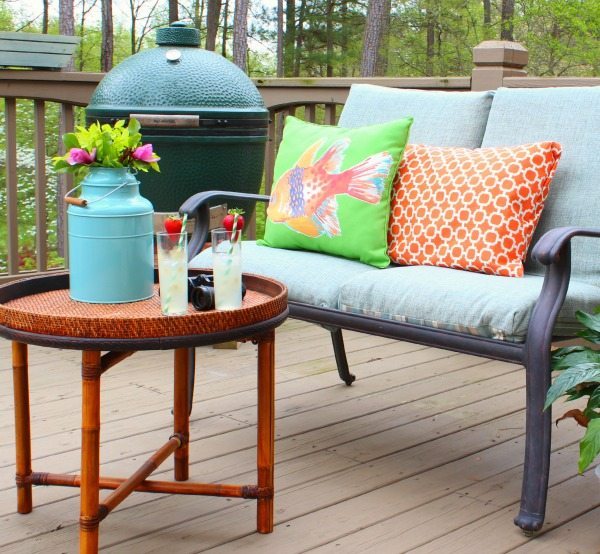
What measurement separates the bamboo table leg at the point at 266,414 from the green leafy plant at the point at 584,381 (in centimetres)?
58

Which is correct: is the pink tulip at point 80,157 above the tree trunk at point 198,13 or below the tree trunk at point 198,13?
below

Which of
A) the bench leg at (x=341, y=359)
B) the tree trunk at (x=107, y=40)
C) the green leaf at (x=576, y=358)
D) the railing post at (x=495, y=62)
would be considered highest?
the tree trunk at (x=107, y=40)

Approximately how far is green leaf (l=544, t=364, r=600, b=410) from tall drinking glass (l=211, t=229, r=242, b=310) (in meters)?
0.67

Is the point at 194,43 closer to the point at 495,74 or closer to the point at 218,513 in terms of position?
the point at 495,74

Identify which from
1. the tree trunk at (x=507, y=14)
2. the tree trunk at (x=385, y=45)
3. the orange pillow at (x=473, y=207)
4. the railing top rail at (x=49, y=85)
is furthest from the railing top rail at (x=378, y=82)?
the tree trunk at (x=385, y=45)

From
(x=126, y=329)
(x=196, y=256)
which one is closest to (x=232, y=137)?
(x=196, y=256)

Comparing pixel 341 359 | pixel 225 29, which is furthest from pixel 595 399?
pixel 225 29

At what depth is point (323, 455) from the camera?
2.46m

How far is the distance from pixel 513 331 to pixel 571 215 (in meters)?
0.64

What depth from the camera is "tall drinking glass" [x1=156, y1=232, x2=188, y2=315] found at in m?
1.71

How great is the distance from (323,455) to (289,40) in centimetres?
1433

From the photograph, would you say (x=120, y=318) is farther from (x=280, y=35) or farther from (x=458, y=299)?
(x=280, y=35)

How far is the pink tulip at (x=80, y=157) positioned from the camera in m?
1.76

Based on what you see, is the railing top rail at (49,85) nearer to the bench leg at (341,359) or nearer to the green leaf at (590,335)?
the bench leg at (341,359)
